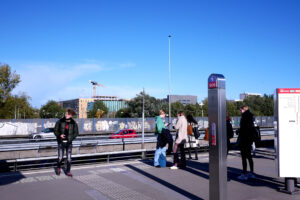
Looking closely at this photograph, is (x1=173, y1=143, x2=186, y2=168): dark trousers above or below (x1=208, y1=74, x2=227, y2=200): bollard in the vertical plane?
below

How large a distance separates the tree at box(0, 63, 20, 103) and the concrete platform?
3736cm

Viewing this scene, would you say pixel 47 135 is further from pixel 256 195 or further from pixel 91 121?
pixel 256 195

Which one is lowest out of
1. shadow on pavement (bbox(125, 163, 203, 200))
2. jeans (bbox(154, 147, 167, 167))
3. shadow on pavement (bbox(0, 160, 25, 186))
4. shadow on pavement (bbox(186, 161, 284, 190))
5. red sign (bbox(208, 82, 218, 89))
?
shadow on pavement (bbox(186, 161, 284, 190))

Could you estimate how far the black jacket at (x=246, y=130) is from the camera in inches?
297

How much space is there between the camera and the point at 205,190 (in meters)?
6.63

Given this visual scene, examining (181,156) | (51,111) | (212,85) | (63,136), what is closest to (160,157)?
(181,156)

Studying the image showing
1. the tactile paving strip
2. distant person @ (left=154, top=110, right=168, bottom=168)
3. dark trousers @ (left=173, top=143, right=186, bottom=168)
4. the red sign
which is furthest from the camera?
distant person @ (left=154, top=110, right=168, bottom=168)

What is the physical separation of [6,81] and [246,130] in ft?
137

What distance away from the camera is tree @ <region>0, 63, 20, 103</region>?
41463mm

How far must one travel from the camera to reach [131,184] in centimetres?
718

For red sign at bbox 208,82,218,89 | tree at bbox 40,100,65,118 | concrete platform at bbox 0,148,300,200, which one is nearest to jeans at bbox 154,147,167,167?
concrete platform at bbox 0,148,300,200

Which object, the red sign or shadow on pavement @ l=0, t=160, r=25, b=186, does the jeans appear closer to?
shadow on pavement @ l=0, t=160, r=25, b=186

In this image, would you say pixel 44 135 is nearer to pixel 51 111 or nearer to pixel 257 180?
pixel 257 180

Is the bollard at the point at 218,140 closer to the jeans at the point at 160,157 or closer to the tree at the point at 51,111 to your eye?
the jeans at the point at 160,157
